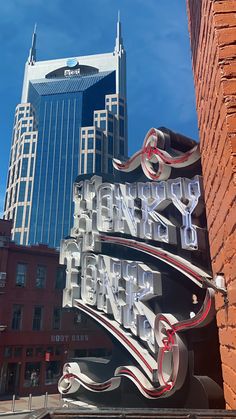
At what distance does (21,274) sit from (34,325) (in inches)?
211

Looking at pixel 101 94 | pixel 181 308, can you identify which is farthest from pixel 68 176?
pixel 181 308

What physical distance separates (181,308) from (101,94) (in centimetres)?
13326

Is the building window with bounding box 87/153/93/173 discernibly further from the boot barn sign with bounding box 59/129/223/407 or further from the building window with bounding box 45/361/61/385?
the boot barn sign with bounding box 59/129/223/407

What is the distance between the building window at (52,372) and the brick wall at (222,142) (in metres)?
38.1

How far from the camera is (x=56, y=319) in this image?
131ft

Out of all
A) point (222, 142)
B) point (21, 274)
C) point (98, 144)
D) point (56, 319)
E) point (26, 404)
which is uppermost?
point (98, 144)

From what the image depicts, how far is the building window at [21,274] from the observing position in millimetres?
38000

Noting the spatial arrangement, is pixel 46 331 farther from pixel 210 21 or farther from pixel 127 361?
pixel 210 21

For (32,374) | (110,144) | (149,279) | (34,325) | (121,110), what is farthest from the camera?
(121,110)

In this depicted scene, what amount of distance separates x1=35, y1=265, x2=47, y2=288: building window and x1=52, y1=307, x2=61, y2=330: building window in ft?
9.96

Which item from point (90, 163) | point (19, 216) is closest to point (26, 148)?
point (90, 163)

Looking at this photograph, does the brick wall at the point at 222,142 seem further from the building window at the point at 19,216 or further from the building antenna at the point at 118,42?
the building antenna at the point at 118,42

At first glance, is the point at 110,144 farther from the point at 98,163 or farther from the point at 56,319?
the point at 56,319

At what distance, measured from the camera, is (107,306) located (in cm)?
2425
